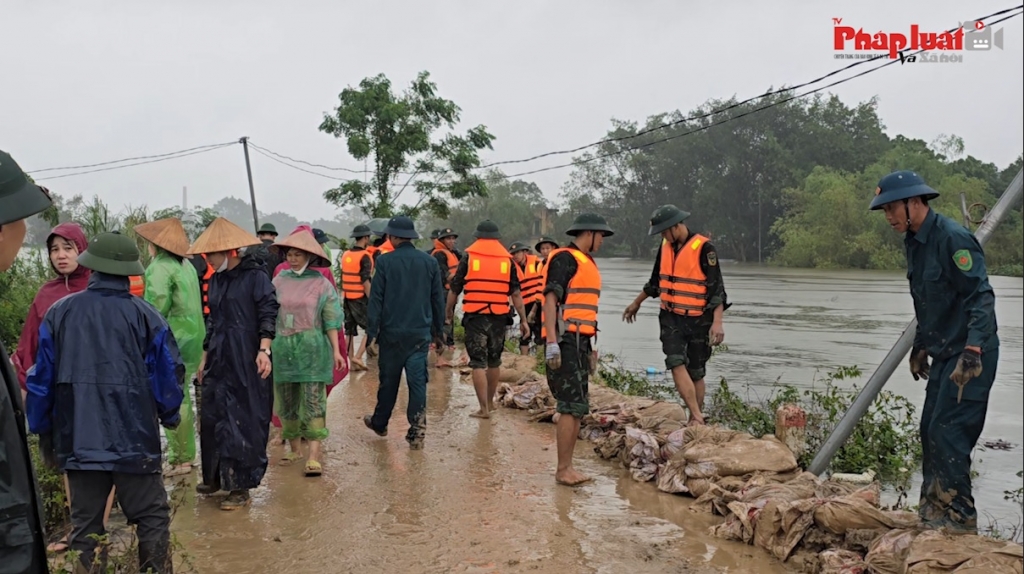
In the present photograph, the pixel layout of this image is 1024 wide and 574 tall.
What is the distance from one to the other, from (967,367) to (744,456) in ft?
6.39

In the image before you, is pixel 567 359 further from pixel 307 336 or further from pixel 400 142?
pixel 400 142

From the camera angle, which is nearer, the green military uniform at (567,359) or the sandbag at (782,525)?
the sandbag at (782,525)

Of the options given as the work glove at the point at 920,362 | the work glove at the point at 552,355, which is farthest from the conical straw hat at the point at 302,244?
the work glove at the point at 920,362

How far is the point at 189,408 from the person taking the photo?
6.11 meters

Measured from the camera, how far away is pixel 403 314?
6.93 meters

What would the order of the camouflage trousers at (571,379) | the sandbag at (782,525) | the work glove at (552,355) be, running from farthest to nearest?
the camouflage trousers at (571,379), the work glove at (552,355), the sandbag at (782,525)

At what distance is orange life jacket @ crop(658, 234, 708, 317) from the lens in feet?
23.6

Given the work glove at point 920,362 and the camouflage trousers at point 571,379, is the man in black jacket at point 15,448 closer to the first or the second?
the camouflage trousers at point 571,379

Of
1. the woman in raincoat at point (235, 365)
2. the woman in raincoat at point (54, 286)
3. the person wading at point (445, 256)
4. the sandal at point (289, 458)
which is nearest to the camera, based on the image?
the woman in raincoat at point (54, 286)

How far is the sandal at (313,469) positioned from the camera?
625 cm

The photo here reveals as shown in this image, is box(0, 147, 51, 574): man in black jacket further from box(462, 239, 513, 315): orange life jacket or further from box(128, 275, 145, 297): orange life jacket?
box(462, 239, 513, 315): orange life jacket

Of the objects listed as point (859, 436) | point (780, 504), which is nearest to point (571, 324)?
point (780, 504)

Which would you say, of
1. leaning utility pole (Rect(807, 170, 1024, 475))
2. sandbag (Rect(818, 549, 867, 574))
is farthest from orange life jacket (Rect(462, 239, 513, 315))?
sandbag (Rect(818, 549, 867, 574))

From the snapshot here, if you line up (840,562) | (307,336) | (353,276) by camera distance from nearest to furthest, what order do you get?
(840,562)
(307,336)
(353,276)
